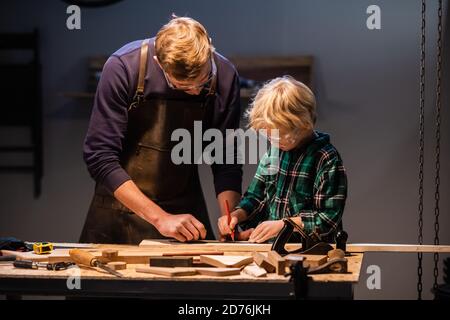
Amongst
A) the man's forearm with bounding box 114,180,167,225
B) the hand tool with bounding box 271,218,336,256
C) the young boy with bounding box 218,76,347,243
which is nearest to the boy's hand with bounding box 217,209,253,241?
the young boy with bounding box 218,76,347,243

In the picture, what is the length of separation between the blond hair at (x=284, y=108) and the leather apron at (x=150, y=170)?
1.16ft

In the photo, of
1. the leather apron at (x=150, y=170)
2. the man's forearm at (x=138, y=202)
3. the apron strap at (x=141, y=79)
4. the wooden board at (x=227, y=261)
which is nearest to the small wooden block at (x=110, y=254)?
the wooden board at (x=227, y=261)

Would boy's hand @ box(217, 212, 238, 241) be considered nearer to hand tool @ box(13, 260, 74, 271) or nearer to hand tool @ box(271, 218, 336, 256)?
hand tool @ box(271, 218, 336, 256)

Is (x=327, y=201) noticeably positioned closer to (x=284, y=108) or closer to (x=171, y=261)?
(x=284, y=108)

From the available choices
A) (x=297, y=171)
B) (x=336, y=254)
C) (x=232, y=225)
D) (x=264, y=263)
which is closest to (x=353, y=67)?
(x=297, y=171)

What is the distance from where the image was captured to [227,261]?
2.68 metres

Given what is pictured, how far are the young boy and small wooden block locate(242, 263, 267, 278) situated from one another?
0.36 m

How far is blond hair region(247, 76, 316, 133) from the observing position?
121 inches

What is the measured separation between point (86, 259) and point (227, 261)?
1.57 ft

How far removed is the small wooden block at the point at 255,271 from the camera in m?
2.58

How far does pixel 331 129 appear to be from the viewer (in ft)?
17.1

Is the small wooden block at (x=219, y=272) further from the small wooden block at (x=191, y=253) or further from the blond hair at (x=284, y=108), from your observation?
the blond hair at (x=284, y=108)
